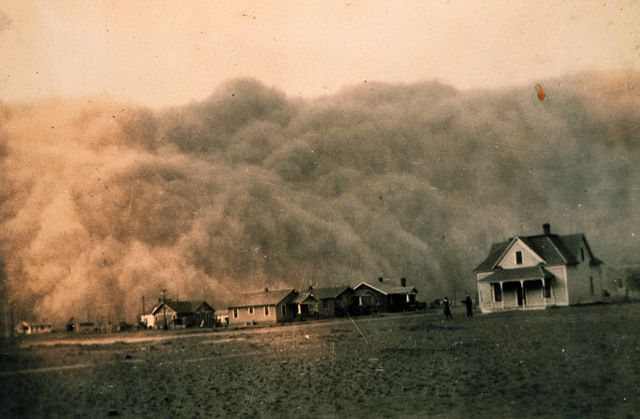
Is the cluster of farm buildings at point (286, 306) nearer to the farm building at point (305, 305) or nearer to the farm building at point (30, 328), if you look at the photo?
the farm building at point (305, 305)

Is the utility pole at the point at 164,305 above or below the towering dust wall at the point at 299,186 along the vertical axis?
below

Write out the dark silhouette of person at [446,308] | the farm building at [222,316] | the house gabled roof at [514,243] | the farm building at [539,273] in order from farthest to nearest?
the dark silhouette of person at [446,308] → the farm building at [222,316] → the house gabled roof at [514,243] → the farm building at [539,273]

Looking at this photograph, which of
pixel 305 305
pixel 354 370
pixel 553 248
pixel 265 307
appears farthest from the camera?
pixel 305 305

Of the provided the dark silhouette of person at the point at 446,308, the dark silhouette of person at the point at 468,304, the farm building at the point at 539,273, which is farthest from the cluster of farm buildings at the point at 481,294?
the dark silhouette of person at the point at 446,308

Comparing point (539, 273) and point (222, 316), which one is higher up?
point (539, 273)

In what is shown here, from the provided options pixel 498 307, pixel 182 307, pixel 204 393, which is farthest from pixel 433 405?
pixel 182 307

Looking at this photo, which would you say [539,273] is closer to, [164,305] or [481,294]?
A: [481,294]

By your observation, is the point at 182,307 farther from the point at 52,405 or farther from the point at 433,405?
the point at 433,405

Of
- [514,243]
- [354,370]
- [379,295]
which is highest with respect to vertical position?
[514,243]

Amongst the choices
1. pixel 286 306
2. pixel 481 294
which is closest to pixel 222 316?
pixel 286 306
